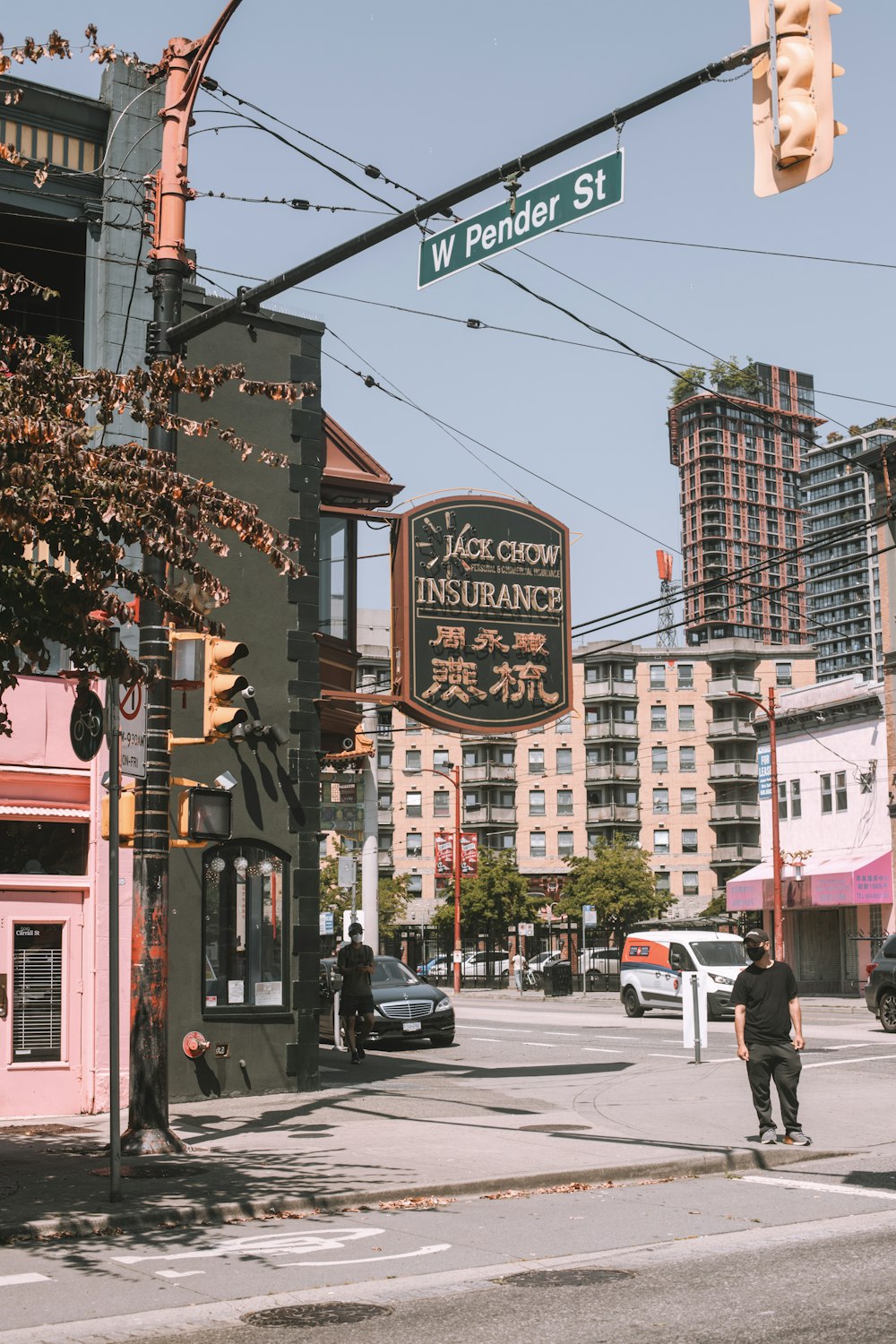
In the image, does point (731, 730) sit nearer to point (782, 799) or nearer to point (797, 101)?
point (782, 799)

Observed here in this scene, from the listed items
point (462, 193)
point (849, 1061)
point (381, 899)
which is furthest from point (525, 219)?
point (381, 899)

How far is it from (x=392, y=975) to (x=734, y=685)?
7931cm

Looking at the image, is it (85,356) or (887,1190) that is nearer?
(887,1190)

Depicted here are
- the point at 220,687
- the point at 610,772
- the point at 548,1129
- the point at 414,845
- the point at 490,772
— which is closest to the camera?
the point at 220,687

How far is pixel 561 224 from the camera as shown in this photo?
32.6 feet

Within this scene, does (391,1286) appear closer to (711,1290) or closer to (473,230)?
(711,1290)

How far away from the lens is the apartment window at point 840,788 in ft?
174

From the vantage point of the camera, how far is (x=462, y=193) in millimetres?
10516

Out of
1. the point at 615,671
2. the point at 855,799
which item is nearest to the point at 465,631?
the point at 855,799

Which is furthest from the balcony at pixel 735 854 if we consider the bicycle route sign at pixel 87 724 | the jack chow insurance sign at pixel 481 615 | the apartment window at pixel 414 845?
the bicycle route sign at pixel 87 724

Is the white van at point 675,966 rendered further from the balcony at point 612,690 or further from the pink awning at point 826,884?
the balcony at point 612,690

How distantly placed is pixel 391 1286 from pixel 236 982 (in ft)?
30.8

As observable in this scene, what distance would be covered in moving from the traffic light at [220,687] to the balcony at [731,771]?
90432 millimetres

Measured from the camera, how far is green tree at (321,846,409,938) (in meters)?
86.6
